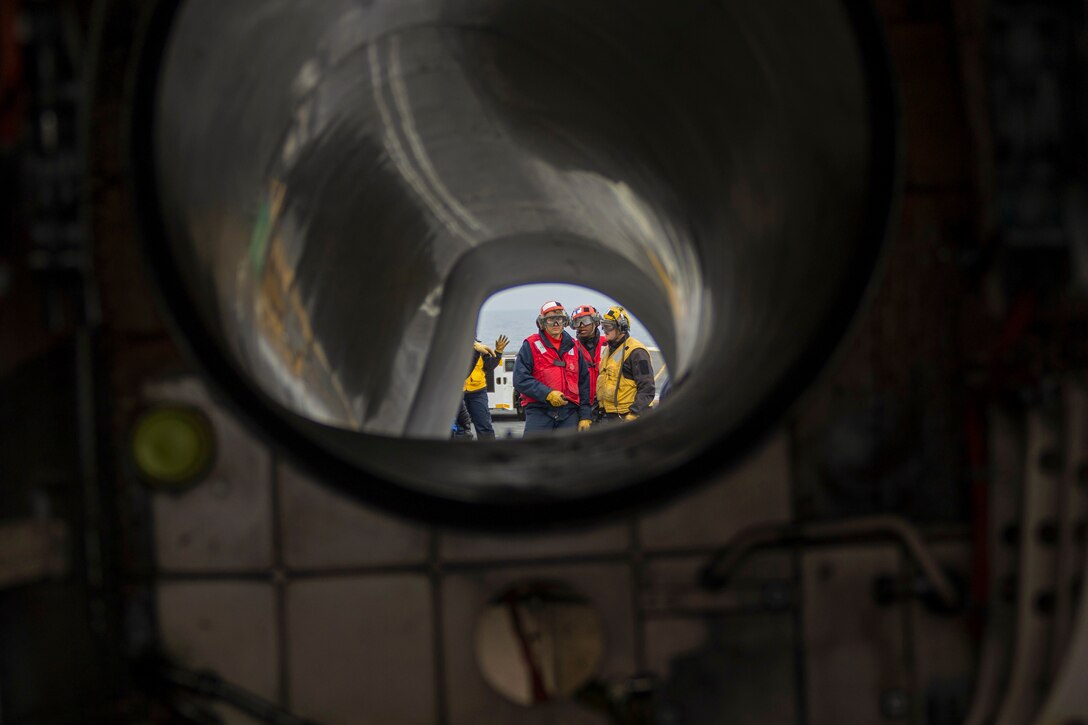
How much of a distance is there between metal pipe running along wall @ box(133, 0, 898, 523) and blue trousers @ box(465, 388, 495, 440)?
A: 4.41 meters

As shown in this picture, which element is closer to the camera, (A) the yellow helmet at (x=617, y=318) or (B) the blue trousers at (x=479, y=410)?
(A) the yellow helmet at (x=617, y=318)

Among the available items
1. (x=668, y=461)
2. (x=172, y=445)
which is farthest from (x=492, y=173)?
(x=172, y=445)

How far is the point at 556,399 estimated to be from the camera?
30.7ft

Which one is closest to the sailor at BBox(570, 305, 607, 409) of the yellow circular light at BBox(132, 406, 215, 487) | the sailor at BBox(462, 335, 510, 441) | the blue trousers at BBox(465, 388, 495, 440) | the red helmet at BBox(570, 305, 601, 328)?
the red helmet at BBox(570, 305, 601, 328)

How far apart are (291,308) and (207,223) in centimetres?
124

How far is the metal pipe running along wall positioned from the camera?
2.03 meters

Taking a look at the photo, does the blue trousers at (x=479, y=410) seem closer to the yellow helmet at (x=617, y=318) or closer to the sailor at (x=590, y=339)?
the sailor at (x=590, y=339)

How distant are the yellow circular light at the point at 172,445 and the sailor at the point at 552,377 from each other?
24.0ft

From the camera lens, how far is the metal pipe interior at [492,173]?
2.12m

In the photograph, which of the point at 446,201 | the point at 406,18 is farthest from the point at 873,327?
the point at 446,201

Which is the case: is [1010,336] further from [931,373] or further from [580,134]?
[580,134]

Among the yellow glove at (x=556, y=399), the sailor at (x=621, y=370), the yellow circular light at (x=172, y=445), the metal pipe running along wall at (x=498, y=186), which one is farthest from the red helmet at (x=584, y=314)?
the yellow circular light at (x=172, y=445)

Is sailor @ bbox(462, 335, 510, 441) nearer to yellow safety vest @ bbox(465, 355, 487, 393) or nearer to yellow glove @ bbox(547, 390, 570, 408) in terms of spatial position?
yellow safety vest @ bbox(465, 355, 487, 393)

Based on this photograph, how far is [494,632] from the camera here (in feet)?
6.70
